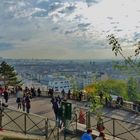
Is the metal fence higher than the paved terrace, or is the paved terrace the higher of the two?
the metal fence

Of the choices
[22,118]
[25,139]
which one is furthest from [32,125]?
[25,139]

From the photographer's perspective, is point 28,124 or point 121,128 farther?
point 28,124

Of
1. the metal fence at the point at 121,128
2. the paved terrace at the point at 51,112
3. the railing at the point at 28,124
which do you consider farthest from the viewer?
the paved terrace at the point at 51,112

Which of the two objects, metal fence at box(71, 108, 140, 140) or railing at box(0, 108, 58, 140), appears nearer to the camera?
metal fence at box(71, 108, 140, 140)

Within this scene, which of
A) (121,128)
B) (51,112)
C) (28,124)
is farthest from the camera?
(51,112)

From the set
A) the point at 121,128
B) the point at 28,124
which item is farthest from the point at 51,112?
the point at 121,128

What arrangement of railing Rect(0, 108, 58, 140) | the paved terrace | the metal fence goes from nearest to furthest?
the metal fence
railing Rect(0, 108, 58, 140)
the paved terrace

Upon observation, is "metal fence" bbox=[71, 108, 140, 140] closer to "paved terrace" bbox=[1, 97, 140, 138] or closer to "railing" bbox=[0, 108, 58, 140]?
"railing" bbox=[0, 108, 58, 140]

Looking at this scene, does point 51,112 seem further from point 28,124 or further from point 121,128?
point 121,128

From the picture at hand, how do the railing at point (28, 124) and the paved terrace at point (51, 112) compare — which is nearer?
the railing at point (28, 124)

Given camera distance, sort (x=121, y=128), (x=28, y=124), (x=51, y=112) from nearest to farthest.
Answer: (x=121, y=128)
(x=28, y=124)
(x=51, y=112)

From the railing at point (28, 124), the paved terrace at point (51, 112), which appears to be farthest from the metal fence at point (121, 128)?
the paved terrace at point (51, 112)

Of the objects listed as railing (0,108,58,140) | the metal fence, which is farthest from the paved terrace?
the metal fence

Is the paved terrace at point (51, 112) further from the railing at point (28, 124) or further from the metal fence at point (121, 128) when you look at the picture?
the metal fence at point (121, 128)
